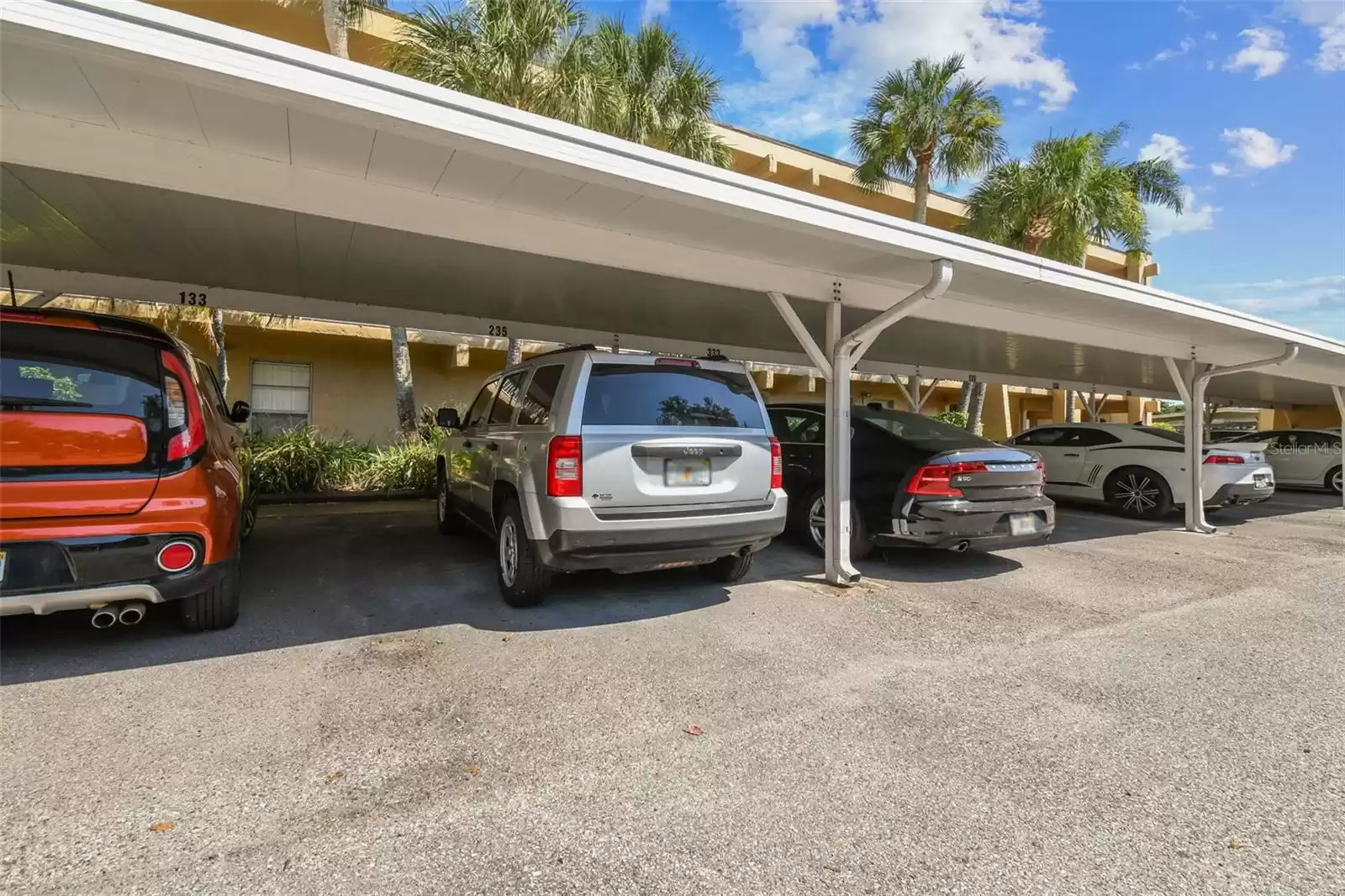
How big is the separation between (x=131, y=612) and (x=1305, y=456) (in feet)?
68.2

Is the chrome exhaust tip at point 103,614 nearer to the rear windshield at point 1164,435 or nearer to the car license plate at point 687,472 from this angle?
the car license plate at point 687,472

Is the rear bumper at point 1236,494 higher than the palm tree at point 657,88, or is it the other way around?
the palm tree at point 657,88

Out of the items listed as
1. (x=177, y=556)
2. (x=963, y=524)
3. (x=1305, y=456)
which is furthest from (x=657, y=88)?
(x=1305, y=456)

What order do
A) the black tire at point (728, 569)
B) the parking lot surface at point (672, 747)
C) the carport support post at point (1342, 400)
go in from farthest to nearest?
1. the carport support post at point (1342, 400)
2. the black tire at point (728, 569)
3. the parking lot surface at point (672, 747)

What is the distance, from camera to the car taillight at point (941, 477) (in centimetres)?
571

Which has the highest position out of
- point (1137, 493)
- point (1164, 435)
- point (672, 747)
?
point (1164, 435)

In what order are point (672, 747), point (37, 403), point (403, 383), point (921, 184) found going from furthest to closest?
point (921, 184), point (403, 383), point (37, 403), point (672, 747)

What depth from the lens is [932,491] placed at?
5.74 metres

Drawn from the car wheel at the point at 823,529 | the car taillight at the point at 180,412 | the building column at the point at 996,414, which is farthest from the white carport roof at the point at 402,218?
the building column at the point at 996,414

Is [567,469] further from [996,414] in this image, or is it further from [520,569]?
[996,414]

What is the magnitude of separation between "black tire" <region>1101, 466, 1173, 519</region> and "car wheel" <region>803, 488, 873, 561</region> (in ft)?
20.1

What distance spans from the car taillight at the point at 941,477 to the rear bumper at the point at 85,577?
17.6 ft

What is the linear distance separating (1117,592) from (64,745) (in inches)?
278

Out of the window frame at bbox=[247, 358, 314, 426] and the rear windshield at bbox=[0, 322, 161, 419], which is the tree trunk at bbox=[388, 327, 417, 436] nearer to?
the window frame at bbox=[247, 358, 314, 426]
